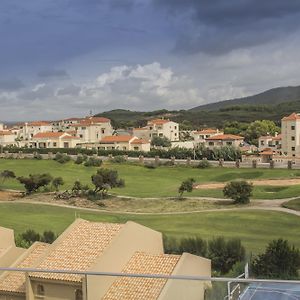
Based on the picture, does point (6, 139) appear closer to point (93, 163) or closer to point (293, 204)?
point (93, 163)

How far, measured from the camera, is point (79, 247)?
18.1 meters

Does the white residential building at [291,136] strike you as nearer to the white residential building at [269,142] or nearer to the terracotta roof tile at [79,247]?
the white residential building at [269,142]

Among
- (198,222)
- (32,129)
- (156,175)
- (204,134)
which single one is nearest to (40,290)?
(198,222)

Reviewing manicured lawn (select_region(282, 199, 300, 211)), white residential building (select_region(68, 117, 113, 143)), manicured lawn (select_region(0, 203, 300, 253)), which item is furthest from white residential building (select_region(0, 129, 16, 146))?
manicured lawn (select_region(282, 199, 300, 211))

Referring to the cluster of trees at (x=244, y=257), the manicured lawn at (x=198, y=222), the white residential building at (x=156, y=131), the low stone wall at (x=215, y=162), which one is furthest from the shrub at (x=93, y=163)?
the cluster of trees at (x=244, y=257)

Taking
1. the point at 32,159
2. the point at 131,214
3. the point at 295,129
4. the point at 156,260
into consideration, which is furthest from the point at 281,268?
the point at 32,159

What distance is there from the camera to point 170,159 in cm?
8569

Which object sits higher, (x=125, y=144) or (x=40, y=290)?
(x=125, y=144)

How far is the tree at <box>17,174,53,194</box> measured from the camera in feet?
202

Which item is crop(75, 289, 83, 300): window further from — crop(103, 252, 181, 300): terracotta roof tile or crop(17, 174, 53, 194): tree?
crop(17, 174, 53, 194): tree

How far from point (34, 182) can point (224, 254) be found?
1595 inches

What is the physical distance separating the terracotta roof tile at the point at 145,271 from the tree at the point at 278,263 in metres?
7.19

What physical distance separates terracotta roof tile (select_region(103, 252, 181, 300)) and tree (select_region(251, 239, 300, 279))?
7.19 metres

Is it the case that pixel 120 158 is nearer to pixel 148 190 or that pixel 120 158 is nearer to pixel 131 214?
pixel 148 190
